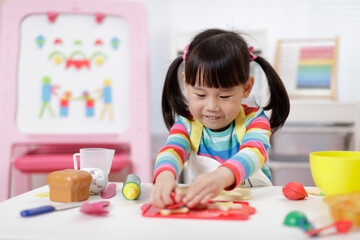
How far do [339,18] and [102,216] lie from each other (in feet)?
6.79

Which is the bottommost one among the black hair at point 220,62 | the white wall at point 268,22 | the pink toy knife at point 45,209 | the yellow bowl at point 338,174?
the pink toy knife at point 45,209

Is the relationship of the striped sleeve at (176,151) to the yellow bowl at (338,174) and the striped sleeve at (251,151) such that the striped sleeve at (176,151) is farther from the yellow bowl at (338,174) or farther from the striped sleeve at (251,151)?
the yellow bowl at (338,174)

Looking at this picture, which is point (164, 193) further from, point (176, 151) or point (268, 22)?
point (268, 22)

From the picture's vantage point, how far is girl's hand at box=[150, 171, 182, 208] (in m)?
0.57

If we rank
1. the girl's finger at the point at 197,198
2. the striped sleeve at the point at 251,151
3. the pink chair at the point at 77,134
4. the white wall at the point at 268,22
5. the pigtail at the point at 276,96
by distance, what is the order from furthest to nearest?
the white wall at the point at 268,22, the pink chair at the point at 77,134, the pigtail at the point at 276,96, the striped sleeve at the point at 251,151, the girl's finger at the point at 197,198

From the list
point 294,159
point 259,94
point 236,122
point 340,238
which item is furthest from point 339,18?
point 340,238

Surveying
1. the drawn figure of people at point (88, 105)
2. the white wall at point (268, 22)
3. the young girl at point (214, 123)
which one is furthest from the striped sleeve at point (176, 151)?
the white wall at point (268, 22)

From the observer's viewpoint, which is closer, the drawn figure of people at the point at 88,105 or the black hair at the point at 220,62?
the black hair at the point at 220,62

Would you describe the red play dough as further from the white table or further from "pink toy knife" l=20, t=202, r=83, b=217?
"pink toy knife" l=20, t=202, r=83, b=217

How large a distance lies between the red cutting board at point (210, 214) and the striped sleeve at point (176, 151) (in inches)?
6.0

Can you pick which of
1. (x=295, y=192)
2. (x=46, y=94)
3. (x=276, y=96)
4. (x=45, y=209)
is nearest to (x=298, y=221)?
(x=295, y=192)

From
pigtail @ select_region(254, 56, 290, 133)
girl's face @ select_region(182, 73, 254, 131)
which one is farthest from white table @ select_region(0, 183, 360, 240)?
pigtail @ select_region(254, 56, 290, 133)

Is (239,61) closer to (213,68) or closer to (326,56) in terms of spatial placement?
(213,68)

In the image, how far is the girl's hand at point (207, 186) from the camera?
1.85 ft
